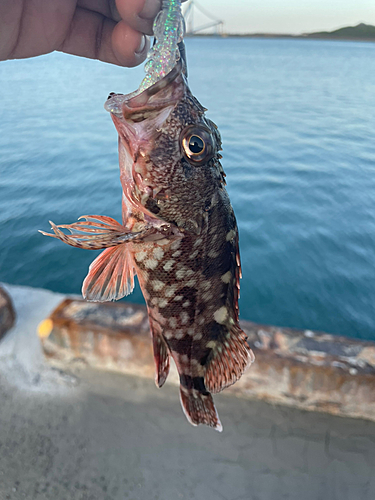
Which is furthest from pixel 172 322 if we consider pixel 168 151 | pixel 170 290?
pixel 168 151

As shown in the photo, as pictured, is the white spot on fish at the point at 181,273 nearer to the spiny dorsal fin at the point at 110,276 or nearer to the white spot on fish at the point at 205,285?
the white spot on fish at the point at 205,285

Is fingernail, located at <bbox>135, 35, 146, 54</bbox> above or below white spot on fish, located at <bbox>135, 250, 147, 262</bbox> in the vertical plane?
above

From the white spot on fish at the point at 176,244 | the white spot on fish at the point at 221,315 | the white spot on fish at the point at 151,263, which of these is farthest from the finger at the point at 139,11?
the white spot on fish at the point at 221,315

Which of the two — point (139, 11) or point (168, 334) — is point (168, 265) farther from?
point (139, 11)

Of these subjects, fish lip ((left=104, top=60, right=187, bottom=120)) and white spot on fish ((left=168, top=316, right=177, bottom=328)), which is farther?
white spot on fish ((left=168, top=316, right=177, bottom=328))

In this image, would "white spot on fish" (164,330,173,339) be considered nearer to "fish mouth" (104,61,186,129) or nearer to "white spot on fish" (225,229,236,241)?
"white spot on fish" (225,229,236,241)

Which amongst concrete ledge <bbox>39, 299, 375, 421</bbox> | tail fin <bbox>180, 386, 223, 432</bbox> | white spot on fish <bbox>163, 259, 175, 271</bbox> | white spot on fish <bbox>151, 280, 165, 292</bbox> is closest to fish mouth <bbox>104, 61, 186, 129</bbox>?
white spot on fish <bbox>163, 259, 175, 271</bbox>

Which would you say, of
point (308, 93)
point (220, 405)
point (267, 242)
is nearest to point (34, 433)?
point (220, 405)
